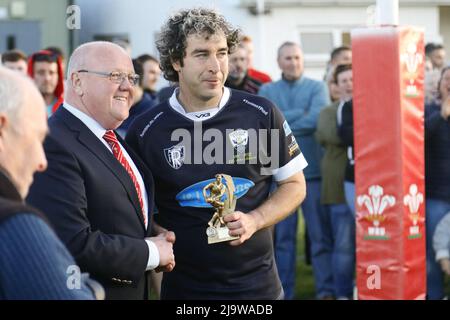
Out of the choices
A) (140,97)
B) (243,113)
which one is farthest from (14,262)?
(140,97)

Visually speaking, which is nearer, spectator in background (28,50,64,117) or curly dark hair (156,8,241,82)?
curly dark hair (156,8,241,82)

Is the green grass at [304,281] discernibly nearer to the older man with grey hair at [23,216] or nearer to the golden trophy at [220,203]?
the golden trophy at [220,203]

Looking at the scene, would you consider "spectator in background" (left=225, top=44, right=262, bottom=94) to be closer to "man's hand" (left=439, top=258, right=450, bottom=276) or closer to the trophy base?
"man's hand" (left=439, top=258, right=450, bottom=276)

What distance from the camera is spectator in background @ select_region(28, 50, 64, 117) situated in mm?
7363

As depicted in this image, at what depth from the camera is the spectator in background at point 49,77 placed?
24.2 ft

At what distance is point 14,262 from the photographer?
6.88ft

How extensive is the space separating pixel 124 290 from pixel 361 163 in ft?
8.83

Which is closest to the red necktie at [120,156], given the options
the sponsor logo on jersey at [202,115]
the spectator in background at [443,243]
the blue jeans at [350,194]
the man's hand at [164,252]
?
the man's hand at [164,252]

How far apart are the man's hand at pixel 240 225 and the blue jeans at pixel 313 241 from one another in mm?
4014

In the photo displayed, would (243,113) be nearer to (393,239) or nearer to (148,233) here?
(148,233)

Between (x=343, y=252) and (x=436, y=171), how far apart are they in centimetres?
116

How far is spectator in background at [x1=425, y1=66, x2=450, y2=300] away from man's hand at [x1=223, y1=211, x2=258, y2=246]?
3417 mm

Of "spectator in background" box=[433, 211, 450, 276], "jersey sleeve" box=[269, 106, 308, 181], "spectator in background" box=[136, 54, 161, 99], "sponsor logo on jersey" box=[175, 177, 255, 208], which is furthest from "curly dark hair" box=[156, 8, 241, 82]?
"spectator in background" box=[136, 54, 161, 99]
